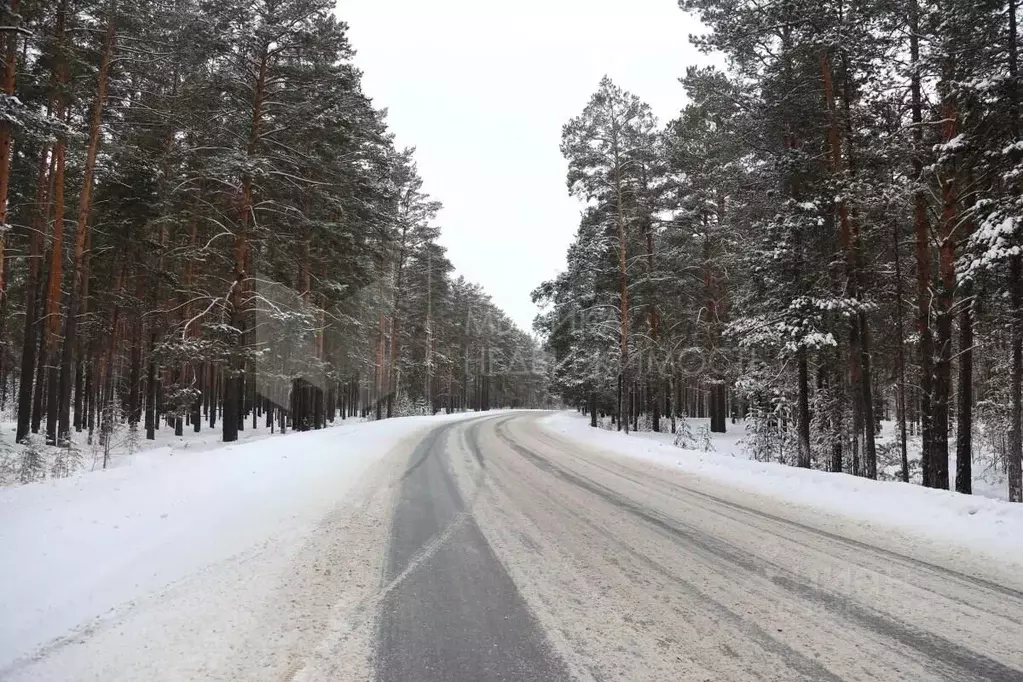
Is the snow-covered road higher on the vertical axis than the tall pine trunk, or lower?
lower

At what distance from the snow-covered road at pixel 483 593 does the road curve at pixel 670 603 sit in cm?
2

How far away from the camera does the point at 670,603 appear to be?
147 inches

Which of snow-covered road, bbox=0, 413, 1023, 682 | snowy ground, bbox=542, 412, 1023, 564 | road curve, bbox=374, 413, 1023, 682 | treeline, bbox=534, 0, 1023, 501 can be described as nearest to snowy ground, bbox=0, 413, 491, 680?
snow-covered road, bbox=0, 413, 1023, 682

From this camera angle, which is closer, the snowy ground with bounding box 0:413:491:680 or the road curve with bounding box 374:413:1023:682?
the road curve with bounding box 374:413:1023:682

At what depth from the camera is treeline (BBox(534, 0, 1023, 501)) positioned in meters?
9.59

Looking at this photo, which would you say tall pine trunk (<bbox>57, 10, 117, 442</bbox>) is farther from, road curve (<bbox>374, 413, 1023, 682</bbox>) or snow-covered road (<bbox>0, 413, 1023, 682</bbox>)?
road curve (<bbox>374, 413, 1023, 682</bbox>)

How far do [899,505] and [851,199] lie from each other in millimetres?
7516

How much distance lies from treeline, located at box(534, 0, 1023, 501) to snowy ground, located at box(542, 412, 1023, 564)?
3.89 m

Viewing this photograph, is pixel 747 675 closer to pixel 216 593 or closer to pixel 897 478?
pixel 216 593

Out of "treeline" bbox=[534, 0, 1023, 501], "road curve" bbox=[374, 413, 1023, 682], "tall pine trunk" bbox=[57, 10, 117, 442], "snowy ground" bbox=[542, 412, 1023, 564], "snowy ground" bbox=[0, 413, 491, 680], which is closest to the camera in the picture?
"road curve" bbox=[374, 413, 1023, 682]

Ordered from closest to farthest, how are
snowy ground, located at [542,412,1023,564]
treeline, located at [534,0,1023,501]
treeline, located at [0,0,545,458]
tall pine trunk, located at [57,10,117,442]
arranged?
snowy ground, located at [542,412,1023,564] → treeline, located at [534,0,1023,501] → treeline, located at [0,0,545,458] → tall pine trunk, located at [57,10,117,442]

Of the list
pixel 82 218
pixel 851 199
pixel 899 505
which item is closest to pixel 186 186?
pixel 82 218

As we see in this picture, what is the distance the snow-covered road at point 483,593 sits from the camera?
290 cm

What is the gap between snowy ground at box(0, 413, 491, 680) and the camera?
3066 millimetres
